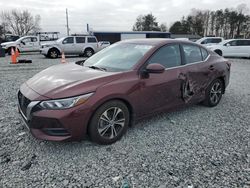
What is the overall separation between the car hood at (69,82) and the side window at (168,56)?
817 mm

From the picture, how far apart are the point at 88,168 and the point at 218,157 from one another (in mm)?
1749

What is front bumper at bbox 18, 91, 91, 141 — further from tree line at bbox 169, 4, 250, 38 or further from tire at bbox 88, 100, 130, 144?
tree line at bbox 169, 4, 250, 38

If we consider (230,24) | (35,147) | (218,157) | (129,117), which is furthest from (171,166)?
(230,24)

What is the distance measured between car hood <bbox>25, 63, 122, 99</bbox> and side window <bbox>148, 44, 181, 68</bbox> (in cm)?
82

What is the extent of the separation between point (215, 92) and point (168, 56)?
1.71 m

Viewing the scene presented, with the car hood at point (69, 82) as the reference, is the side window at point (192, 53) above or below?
above

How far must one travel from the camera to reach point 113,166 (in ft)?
8.73

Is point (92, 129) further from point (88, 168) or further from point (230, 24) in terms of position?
point (230, 24)

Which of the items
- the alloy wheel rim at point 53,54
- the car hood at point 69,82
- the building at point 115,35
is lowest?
the car hood at point 69,82

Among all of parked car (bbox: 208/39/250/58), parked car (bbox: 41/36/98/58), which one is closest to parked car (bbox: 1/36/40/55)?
parked car (bbox: 41/36/98/58)

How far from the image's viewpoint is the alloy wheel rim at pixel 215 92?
4.68 meters

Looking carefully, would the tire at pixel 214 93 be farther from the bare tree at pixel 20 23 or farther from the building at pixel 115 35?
the bare tree at pixel 20 23

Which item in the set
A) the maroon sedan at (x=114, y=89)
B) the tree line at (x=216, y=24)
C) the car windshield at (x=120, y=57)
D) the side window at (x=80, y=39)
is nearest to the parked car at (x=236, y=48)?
the side window at (x=80, y=39)

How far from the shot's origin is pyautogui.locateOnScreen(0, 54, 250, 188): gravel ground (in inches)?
95.4
